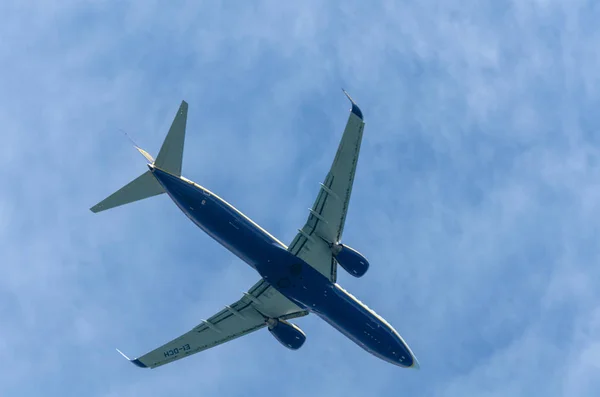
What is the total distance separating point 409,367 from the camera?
243ft

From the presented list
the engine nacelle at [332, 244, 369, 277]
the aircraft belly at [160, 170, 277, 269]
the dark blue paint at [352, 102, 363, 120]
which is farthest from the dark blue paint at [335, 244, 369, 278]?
the dark blue paint at [352, 102, 363, 120]

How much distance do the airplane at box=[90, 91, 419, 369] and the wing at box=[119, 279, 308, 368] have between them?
0.29 feet

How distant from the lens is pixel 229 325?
3009 inches

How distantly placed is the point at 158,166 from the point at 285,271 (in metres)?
13.2

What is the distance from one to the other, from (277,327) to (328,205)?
48.8 ft

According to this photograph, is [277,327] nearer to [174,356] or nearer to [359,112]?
[174,356]

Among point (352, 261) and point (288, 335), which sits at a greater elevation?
point (352, 261)

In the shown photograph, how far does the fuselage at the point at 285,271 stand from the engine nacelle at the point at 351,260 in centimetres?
255

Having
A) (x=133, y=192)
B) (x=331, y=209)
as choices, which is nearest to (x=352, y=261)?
(x=331, y=209)

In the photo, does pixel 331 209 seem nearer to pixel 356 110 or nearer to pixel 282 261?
pixel 282 261

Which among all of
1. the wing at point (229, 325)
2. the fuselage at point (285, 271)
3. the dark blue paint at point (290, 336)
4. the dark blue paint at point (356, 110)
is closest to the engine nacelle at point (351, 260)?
the fuselage at point (285, 271)

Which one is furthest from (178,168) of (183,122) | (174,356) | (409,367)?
(409,367)

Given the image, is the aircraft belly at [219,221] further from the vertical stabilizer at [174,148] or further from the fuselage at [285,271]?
the vertical stabilizer at [174,148]

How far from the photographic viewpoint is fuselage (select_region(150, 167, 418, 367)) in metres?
65.1
